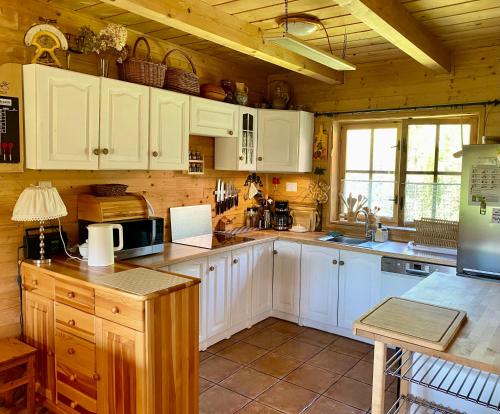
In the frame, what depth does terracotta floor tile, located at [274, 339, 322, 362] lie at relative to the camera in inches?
134

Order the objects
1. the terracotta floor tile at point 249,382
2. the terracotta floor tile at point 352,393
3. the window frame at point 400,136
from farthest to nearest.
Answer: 1. the window frame at point 400,136
2. the terracotta floor tile at point 249,382
3. the terracotta floor tile at point 352,393

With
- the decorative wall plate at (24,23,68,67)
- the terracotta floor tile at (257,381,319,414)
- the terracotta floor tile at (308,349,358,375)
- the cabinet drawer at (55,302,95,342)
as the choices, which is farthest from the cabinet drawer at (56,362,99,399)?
the decorative wall plate at (24,23,68,67)

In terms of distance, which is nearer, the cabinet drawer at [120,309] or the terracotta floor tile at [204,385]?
the cabinet drawer at [120,309]

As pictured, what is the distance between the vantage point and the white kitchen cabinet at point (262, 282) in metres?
3.89

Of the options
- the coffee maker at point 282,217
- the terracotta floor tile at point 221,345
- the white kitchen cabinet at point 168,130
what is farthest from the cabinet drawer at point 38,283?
the coffee maker at point 282,217

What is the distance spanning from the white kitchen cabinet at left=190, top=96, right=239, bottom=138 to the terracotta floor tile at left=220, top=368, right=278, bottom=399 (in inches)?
73.8

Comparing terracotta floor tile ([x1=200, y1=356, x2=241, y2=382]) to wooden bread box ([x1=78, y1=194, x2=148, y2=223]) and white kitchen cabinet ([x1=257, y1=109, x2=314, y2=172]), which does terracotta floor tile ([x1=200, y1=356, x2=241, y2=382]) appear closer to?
wooden bread box ([x1=78, y1=194, x2=148, y2=223])

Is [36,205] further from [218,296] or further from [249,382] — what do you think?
[249,382]

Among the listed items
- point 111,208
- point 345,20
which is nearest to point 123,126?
point 111,208

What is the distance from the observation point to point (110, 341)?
2.23 meters

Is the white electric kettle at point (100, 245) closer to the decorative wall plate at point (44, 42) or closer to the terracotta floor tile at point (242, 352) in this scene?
the decorative wall plate at point (44, 42)

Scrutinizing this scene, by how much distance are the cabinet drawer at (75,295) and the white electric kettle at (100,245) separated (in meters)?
0.22

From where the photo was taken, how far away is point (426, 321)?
187 centimetres

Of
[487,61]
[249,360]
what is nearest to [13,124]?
[249,360]
